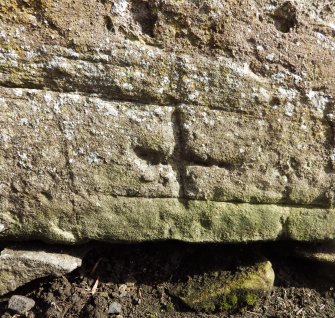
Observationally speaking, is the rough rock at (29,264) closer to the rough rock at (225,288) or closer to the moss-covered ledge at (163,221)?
the moss-covered ledge at (163,221)

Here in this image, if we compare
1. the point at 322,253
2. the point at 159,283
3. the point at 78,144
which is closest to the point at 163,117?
the point at 78,144

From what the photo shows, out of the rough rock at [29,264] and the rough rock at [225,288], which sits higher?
the rough rock at [29,264]

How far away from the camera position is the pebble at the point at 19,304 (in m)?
2.40

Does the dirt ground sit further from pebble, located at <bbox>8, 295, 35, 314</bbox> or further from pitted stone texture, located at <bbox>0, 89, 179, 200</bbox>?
pitted stone texture, located at <bbox>0, 89, 179, 200</bbox>

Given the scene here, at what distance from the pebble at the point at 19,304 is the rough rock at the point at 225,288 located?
687 mm

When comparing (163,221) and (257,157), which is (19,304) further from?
(257,157)

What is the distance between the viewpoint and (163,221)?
2.35 meters

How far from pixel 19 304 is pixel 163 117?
110 centimetres

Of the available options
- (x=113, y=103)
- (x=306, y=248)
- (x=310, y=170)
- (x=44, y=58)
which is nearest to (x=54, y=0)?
(x=44, y=58)

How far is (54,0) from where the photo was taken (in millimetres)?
2057

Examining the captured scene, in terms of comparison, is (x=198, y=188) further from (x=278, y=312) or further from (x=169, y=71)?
(x=278, y=312)

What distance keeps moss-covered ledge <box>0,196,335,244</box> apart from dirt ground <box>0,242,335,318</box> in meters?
0.28

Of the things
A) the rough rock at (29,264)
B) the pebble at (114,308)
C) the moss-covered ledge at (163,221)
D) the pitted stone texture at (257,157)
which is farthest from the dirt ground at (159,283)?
the pitted stone texture at (257,157)

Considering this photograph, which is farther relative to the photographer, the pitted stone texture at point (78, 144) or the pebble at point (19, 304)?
the pebble at point (19, 304)
